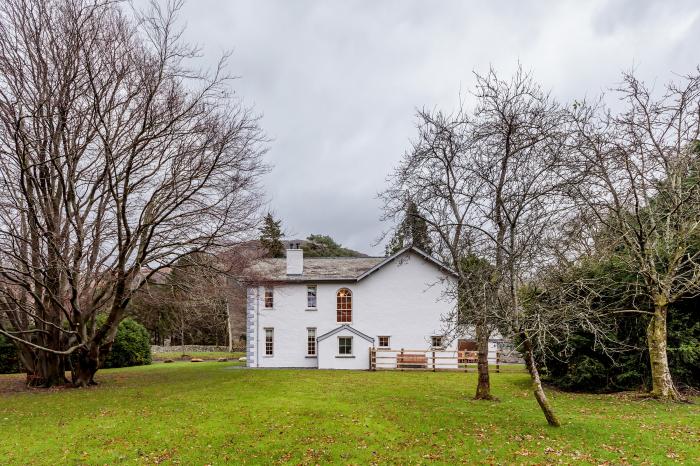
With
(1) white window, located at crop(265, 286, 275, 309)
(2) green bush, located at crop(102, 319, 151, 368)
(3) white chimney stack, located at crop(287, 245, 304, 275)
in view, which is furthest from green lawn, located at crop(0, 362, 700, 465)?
(2) green bush, located at crop(102, 319, 151, 368)

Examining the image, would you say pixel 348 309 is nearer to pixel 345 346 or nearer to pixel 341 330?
pixel 341 330

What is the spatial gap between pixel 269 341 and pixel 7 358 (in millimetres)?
16188

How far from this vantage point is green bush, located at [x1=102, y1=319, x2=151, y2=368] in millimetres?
31281

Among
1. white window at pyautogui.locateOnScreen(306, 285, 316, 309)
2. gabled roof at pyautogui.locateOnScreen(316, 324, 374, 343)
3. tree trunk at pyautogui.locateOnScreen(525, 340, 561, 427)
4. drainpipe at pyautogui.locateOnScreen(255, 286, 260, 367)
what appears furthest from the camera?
white window at pyautogui.locateOnScreen(306, 285, 316, 309)

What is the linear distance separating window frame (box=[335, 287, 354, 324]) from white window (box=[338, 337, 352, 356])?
1414 millimetres

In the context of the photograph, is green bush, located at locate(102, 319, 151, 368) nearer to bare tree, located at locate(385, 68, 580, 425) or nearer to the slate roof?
the slate roof

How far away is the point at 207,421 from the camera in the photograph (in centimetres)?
1145

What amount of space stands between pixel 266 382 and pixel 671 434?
14558mm

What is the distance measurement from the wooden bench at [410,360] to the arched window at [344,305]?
412 cm

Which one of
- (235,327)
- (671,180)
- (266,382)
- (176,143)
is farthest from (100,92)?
(235,327)

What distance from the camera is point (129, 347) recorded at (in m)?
32.0

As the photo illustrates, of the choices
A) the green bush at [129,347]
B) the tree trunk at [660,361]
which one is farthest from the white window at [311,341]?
the tree trunk at [660,361]

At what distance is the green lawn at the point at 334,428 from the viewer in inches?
344

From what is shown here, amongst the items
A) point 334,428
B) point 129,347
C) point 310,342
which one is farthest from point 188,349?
point 334,428
